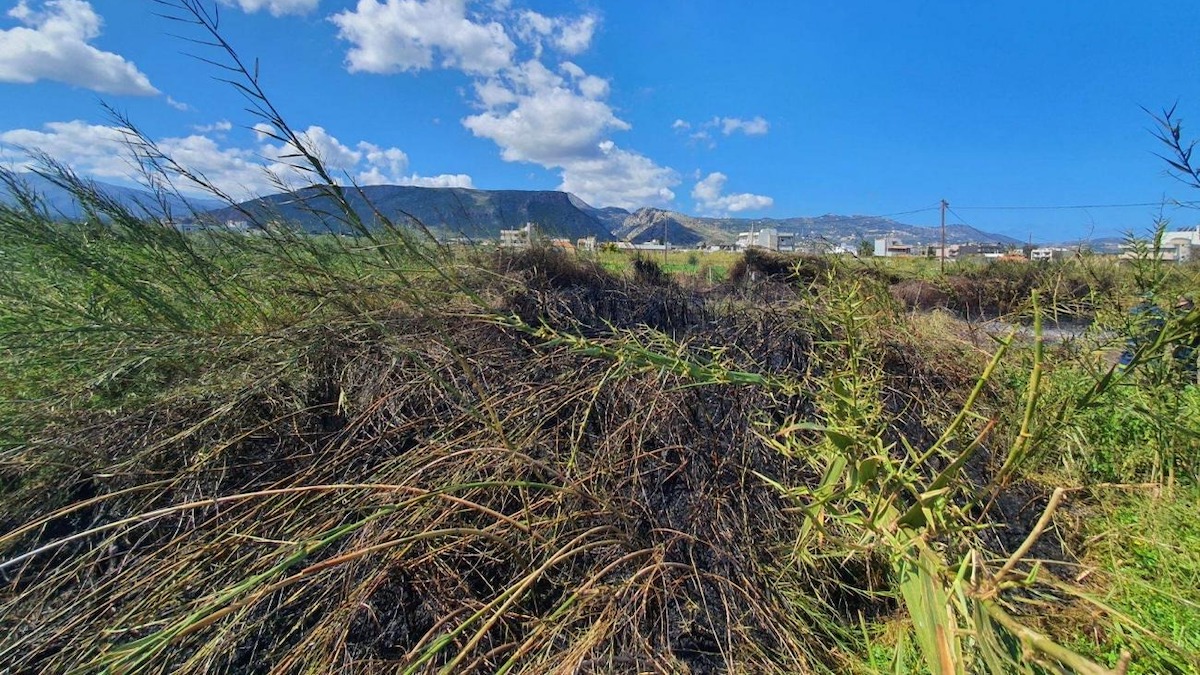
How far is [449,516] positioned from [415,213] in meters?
1.87

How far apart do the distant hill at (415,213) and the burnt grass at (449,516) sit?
473mm

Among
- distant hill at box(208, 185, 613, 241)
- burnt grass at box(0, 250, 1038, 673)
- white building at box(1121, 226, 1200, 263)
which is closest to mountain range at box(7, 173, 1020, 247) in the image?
distant hill at box(208, 185, 613, 241)

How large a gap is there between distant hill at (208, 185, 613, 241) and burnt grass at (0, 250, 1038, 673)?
47 centimetres

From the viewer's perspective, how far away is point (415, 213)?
303 cm

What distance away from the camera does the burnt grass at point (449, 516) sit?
5.40ft

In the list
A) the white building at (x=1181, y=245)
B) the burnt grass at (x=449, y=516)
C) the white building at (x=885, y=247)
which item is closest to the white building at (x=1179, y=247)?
the white building at (x=1181, y=245)

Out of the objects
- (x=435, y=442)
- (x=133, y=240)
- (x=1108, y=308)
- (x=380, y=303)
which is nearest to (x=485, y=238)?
(x=380, y=303)

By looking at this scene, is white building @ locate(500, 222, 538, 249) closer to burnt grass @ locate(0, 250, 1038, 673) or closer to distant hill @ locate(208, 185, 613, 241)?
distant hill @ locate(208, 185, 613, 241)

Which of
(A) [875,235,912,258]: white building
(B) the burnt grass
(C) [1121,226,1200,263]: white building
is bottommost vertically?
(B) the burnt grass

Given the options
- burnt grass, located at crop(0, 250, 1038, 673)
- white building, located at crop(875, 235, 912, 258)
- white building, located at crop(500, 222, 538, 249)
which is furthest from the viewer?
white building, located at crop(500, 222, 538, 249)

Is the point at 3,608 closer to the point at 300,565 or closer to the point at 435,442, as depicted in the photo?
the point at 300,565

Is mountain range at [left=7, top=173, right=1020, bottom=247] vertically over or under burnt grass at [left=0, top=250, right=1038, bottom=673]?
over

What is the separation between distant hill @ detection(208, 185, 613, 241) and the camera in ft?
5.46

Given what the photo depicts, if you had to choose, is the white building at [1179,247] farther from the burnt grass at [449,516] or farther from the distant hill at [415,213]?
the distant hill at [415,213]
